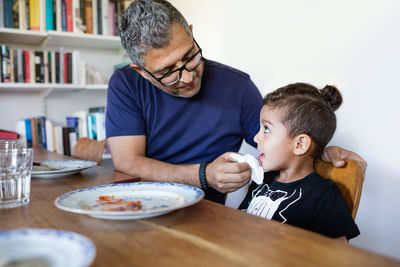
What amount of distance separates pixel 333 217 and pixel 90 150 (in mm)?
1378

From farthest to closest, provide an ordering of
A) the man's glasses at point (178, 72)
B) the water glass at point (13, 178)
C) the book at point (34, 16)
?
the book at point (34, 16), the man's glasses at point (178, 72), the water glass at point (13, 178)

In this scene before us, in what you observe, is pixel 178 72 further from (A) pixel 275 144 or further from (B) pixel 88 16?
(B) pixel 88 16

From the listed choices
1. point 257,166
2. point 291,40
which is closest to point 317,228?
point 257,166

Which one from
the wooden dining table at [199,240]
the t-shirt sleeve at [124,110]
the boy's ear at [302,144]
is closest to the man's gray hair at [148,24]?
the t-shirt sleeve at [124,110]

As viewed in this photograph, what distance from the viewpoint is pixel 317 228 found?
40.4 inches

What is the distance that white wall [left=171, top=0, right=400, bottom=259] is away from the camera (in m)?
1.33

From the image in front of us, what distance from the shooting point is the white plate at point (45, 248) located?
0.50m

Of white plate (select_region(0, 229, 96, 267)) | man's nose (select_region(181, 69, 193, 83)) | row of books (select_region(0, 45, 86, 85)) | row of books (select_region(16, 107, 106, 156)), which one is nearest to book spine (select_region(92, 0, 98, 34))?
row of books (select_region(0, 45, 86, 85))

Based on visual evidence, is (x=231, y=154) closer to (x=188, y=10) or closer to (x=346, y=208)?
(x=346, y=208)

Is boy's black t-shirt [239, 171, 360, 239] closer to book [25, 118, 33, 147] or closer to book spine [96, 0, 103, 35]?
book [25, 118, 33, 147]

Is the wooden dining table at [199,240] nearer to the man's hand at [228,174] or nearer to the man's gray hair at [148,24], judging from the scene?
the man's hand at [228,174]

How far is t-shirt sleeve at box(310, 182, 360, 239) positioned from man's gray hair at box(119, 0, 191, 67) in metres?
0.73

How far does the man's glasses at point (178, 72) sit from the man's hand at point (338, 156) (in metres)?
0.57

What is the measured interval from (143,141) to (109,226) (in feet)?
2.88
